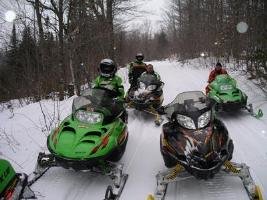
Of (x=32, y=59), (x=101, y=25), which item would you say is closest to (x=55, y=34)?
(x=32, y=59)

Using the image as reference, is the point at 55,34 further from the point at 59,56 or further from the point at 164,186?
the point at 164,186

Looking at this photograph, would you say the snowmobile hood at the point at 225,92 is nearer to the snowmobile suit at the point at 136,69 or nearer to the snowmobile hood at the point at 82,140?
the snowmobile suit at the point at 136,69

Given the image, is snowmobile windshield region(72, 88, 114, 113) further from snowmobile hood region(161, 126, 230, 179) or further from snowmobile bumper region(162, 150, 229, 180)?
snowmobile bumper region(162, 150, 229, 180)

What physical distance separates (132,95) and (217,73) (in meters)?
2.45

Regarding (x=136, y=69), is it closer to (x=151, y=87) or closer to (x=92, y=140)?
(x=151, y=87)

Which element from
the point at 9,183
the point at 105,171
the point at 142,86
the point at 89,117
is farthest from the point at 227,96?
the point at 9,183

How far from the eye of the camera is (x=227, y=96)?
820 centimetres

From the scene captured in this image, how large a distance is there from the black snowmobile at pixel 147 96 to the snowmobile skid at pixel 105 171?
3.18 m

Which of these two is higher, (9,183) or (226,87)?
(226,87)

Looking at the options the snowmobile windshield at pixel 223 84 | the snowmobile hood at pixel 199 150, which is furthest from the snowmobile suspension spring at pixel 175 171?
the snowmobile windshield at pixel 223 84

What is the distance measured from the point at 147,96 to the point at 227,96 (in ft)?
6.24

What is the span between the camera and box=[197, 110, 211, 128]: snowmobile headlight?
4672 millimetres

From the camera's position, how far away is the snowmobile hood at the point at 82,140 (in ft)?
15.5

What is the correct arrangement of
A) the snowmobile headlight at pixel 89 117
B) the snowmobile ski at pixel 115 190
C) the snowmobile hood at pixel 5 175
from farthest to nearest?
the snowmobile headlight at pixel 89 117, the snowmobile ski at pixel 115 190, the snowmobile hood at pixel 5 175
